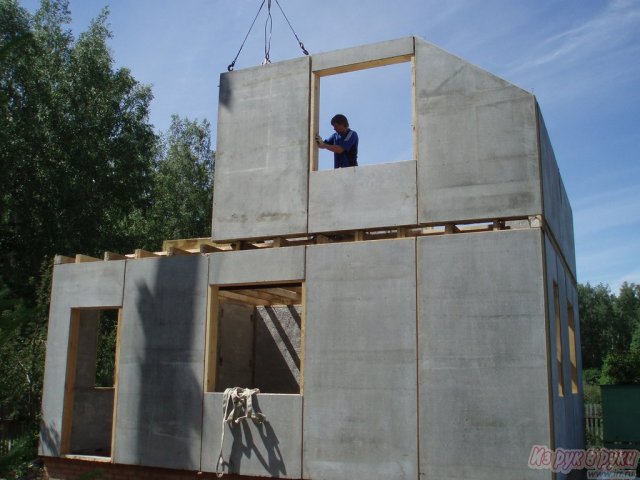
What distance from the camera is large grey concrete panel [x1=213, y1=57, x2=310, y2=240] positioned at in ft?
30.4

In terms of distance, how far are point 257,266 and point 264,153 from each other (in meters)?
1.76

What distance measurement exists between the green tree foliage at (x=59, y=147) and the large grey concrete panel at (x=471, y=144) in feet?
55.7

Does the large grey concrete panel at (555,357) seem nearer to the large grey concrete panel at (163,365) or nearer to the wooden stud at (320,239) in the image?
the wooden stud at (320,239)

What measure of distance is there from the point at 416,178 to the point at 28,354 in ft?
37.9

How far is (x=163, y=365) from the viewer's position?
9.43 m

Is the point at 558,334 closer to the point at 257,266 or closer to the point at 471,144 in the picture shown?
the point at 471,144

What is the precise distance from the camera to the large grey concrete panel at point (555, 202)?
27.7ft

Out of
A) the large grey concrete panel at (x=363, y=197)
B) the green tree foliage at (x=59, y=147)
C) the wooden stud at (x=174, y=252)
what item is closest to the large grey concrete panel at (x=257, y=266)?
the large grey concrete panel at (x=363, y=197)

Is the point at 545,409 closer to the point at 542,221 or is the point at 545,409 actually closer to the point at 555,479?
the point at 555,479

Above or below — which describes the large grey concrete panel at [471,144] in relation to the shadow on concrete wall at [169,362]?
above

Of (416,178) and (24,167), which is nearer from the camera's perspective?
(416,178)

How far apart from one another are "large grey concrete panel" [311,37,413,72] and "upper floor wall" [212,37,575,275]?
0.02m

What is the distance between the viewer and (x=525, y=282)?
750 centimetres

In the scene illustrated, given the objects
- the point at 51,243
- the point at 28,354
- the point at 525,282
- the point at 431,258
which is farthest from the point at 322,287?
the point at 51,243
